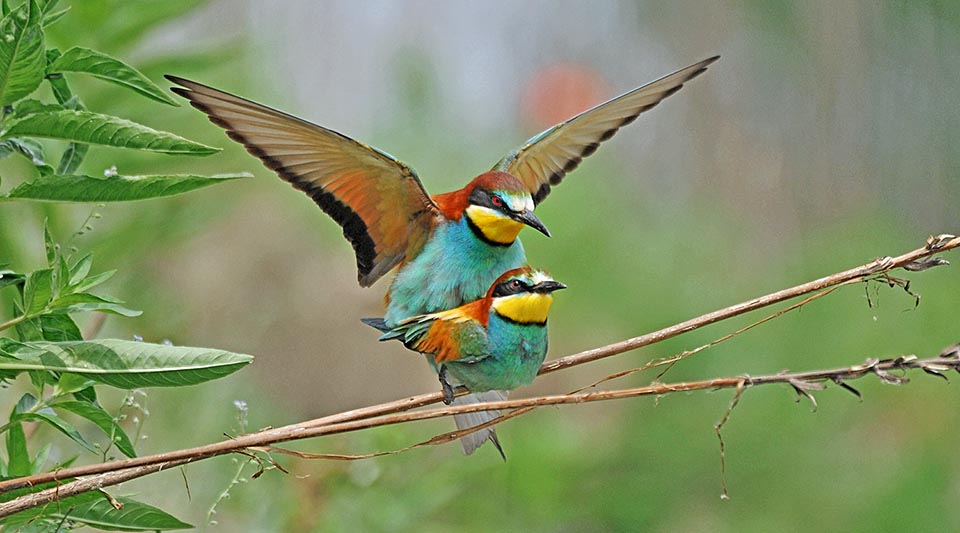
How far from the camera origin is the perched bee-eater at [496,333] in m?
0.82

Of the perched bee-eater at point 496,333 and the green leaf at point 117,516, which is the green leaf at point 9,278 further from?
the perched bee-eater at point 496,333

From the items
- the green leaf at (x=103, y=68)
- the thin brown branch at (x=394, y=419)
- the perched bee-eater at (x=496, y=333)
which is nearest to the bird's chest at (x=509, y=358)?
the perched bee-eater at (x=496, y=333)

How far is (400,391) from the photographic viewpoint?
245 cm

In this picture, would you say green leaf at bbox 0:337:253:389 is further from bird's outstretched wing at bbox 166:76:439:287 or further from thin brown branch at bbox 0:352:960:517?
bird's outstretched wing at bbox 166:76:439:287

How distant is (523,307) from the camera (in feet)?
2.68

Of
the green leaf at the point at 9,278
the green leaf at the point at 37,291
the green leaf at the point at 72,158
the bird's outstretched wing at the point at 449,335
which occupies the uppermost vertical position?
the green leaf at the point at 72,158

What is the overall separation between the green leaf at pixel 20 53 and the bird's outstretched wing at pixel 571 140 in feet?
1.62

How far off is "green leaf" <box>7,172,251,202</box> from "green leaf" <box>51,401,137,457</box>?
11 centimetres

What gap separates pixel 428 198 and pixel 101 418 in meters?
0.41

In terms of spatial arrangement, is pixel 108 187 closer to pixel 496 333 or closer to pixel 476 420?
pixel 496 333

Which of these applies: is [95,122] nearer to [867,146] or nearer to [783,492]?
[783,492]

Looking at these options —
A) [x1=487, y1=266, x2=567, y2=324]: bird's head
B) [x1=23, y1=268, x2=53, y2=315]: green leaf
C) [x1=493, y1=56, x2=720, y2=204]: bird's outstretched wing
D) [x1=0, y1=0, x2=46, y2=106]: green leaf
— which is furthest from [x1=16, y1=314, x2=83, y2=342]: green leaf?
[x1=493, y1=56, x2=720, y2=204]: bird's outstretched wing

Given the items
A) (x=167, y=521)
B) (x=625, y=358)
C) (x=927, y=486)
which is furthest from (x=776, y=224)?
(x=167, y=521)

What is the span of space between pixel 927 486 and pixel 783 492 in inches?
12.8
